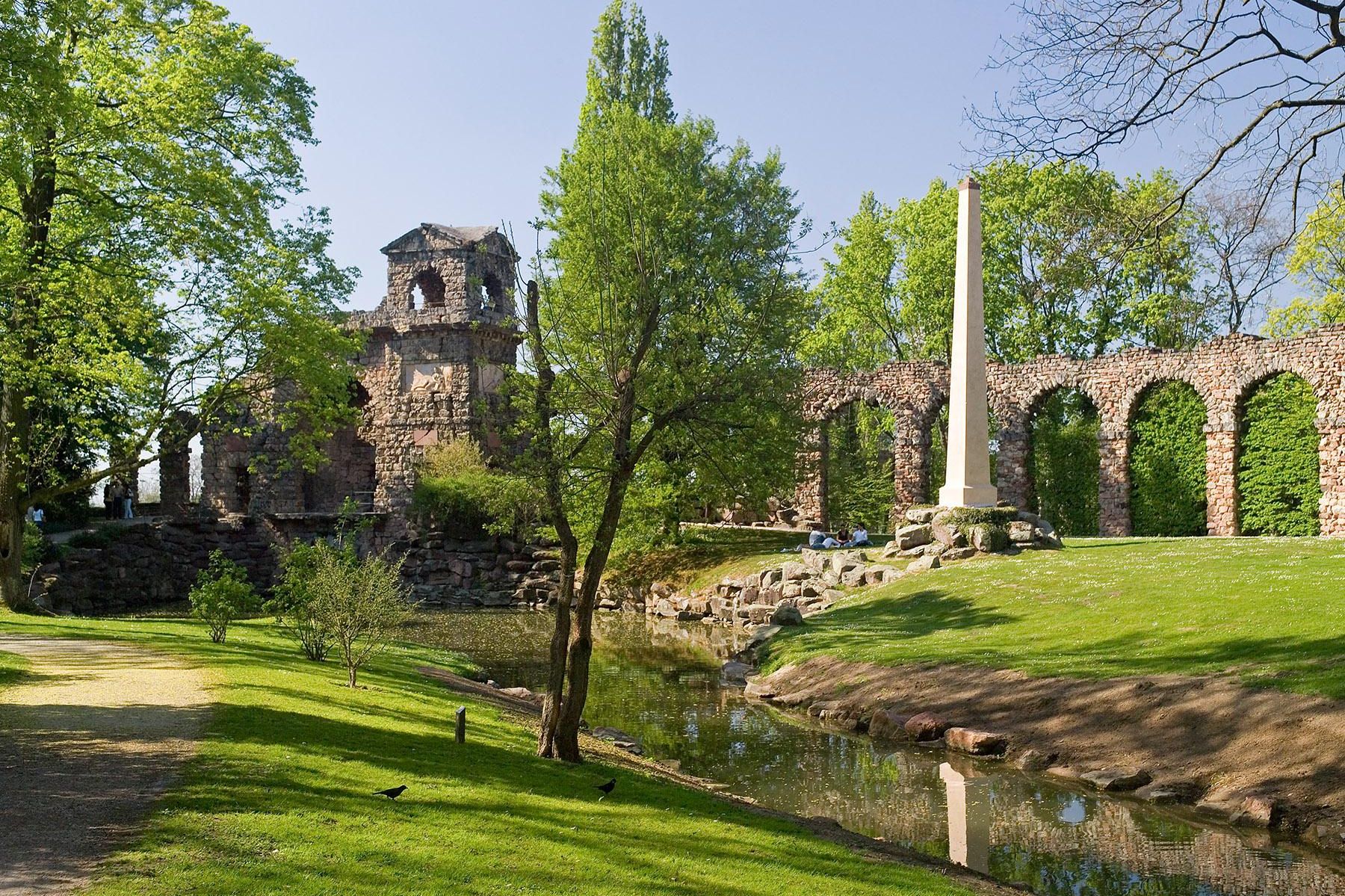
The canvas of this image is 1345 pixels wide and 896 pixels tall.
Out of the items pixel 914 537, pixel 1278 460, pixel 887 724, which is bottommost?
pixel 887 724

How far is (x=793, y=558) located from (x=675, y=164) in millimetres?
10830

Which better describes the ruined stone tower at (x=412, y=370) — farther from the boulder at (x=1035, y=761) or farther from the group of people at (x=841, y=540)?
the boulder at (x=1035, y=761)

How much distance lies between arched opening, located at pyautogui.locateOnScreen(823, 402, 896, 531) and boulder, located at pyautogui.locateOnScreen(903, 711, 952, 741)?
2360 centimetres

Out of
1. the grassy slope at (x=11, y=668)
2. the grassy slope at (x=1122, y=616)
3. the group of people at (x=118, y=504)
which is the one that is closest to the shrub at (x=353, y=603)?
the grassy slope at (x=11, y=668)

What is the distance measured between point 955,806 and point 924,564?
13.4m

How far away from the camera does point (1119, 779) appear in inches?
450

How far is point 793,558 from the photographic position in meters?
29.5

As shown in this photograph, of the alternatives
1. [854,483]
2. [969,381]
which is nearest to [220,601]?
[969,381]

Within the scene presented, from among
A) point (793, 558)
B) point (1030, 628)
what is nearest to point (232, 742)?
point (1030, 628)

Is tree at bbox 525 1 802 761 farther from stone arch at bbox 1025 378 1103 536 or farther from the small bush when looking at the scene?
stone arch at bbox 1025 378 1103 536

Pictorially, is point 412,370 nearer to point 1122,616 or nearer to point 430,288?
point 430,288

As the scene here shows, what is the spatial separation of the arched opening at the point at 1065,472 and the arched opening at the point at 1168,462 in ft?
5.77

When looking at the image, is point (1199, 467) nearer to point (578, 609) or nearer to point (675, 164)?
point (675, 164)

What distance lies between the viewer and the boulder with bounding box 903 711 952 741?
545 inches
